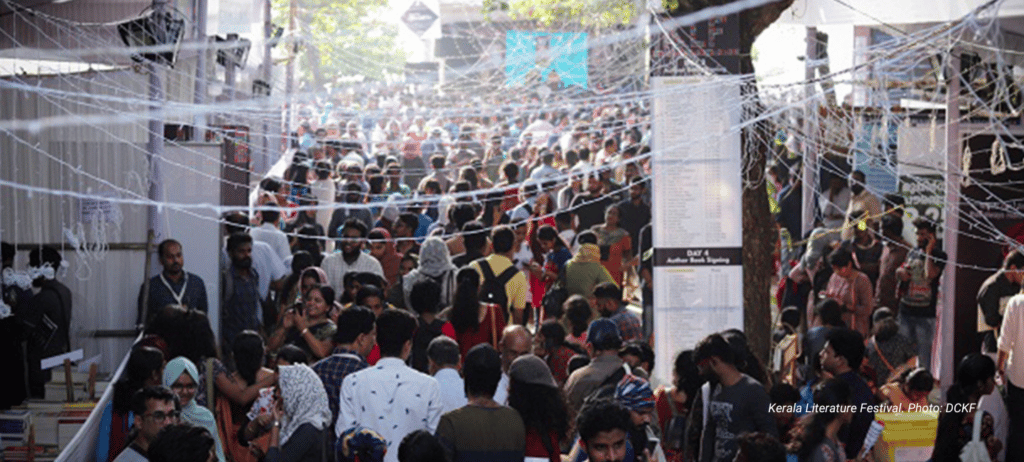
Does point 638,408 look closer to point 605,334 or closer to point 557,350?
point 605,334

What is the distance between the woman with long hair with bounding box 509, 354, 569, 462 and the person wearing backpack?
374 cm

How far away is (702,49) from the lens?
10148 millimetres

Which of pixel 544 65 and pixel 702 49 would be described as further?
pixel 544 65

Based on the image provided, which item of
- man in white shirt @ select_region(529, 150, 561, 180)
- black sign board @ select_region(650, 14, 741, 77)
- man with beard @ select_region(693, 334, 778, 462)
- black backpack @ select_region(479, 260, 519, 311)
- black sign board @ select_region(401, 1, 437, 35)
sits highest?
black sign board @ select_region(401, 1, 437, 35)

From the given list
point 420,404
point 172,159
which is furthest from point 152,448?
point 172,159

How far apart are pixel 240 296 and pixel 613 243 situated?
3.65m

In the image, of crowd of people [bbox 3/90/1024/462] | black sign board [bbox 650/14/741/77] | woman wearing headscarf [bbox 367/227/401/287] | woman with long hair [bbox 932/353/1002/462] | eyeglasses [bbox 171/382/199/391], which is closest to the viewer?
crowd of people [bbox 3/90/1024/462]

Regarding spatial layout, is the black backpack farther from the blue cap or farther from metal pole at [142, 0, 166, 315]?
the blue cap

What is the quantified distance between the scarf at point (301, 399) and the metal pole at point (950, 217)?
5528 millimetres

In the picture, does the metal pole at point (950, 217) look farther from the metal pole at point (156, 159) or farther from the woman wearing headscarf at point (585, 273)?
the metal pole at point (156, 159)

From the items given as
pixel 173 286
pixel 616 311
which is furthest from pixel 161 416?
pixel 173 286

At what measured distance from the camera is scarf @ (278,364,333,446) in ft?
22.0

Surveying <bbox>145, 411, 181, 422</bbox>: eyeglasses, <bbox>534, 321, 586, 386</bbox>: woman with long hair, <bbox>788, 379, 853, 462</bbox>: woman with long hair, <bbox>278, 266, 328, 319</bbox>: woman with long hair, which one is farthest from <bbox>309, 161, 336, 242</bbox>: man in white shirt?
<bbox>145, 411, 181, 422</bbox>: eyeglasses

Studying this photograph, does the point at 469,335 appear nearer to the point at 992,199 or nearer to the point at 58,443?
the point at 58,443
